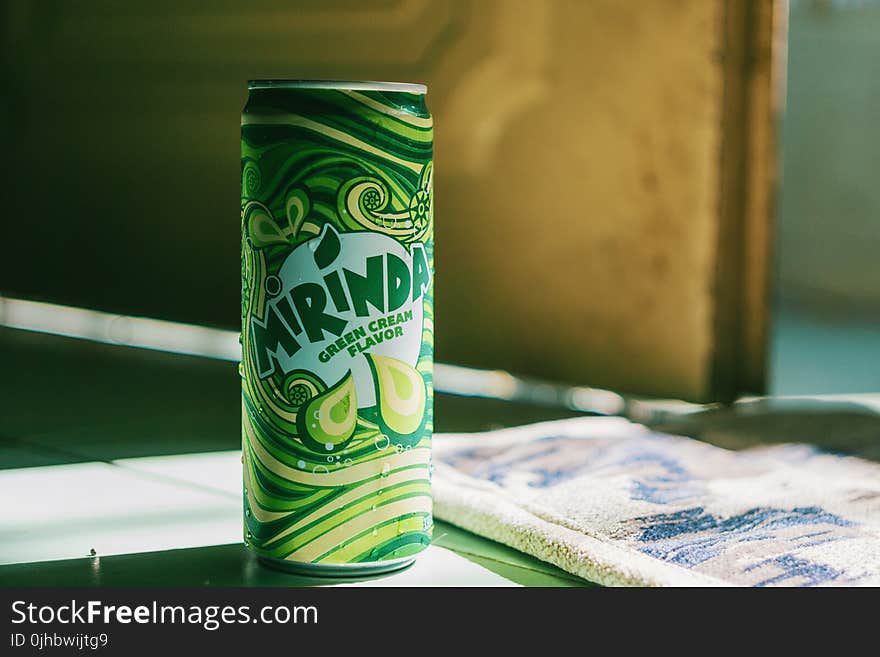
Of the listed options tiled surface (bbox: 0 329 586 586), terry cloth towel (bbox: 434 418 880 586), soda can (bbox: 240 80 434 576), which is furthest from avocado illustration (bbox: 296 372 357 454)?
terry cloth towel (bbox: 434 418 880 586)

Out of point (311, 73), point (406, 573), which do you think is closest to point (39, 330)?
point (311, 73)

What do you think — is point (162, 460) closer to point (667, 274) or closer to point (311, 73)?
point (667, 274)

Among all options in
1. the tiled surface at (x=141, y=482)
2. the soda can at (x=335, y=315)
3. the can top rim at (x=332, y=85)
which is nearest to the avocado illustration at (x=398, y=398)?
the soda can at (x=335, y=315)

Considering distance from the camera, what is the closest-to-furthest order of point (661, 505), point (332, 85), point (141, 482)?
1. point (332, 85)
2. point (661, 505)
3. point (141, 482)

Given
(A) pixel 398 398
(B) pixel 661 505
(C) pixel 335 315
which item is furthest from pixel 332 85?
(B) pixel 661 505

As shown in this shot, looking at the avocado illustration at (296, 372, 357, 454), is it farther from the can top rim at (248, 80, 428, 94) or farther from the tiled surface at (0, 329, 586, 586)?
the can top rim at (248, 80, 428, 94)

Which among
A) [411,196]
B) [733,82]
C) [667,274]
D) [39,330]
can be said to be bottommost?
[39,330]

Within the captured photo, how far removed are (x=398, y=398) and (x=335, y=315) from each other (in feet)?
0.45

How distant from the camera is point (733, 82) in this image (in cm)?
268

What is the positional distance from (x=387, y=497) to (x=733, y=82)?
1.60 metres

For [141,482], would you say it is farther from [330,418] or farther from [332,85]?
[332,85]

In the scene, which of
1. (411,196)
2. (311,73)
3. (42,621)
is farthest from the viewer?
(311,73)

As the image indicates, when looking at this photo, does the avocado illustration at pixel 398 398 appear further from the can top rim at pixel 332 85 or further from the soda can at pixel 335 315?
the can top rim at pixel 332 85

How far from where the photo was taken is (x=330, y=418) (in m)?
1.46
